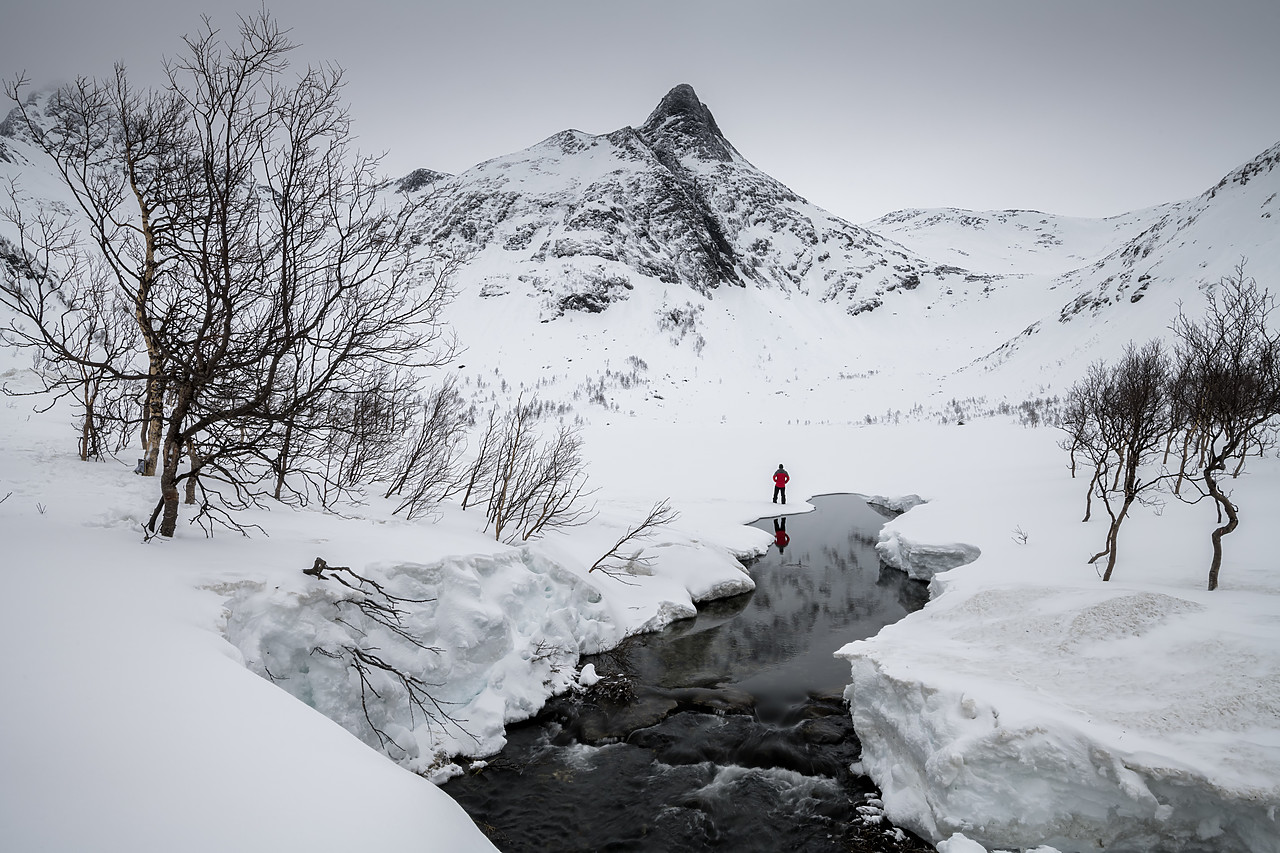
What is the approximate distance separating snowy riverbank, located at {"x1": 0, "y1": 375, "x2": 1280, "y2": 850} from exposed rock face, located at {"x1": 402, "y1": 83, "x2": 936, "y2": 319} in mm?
53570

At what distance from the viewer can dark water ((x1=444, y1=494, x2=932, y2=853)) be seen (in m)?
6.46

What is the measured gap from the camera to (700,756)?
790 cm

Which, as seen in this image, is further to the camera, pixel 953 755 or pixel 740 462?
pixel 740 462

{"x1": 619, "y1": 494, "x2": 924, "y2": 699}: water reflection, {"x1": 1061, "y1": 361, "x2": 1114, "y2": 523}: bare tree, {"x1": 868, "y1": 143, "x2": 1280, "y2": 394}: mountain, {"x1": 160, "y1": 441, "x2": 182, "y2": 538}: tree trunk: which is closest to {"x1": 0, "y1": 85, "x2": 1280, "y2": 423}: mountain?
{"x1": 868, "y1": 143, "x2": 1280, "y2": 394}: mountain

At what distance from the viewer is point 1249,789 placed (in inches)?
184

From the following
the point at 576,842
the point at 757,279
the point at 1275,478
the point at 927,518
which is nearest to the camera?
the point at 576,842

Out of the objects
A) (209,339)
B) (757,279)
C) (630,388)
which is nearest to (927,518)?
(209,339)

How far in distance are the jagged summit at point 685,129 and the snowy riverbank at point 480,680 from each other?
103018 mm

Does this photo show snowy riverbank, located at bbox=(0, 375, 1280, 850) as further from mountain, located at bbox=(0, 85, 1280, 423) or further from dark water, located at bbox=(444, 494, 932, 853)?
mountain, located at bbox=(0, 85, 1280, 423)

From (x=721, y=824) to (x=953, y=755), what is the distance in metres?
2.80

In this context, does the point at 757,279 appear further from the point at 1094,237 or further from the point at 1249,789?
the point at 1094,237

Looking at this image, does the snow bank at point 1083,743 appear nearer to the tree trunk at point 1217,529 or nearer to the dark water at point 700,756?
the dark water at point 700,756

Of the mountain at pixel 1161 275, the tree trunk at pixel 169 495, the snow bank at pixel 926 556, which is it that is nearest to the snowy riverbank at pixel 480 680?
the tree trunk at pixel 169 495

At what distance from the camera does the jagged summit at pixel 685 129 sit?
340 ft
